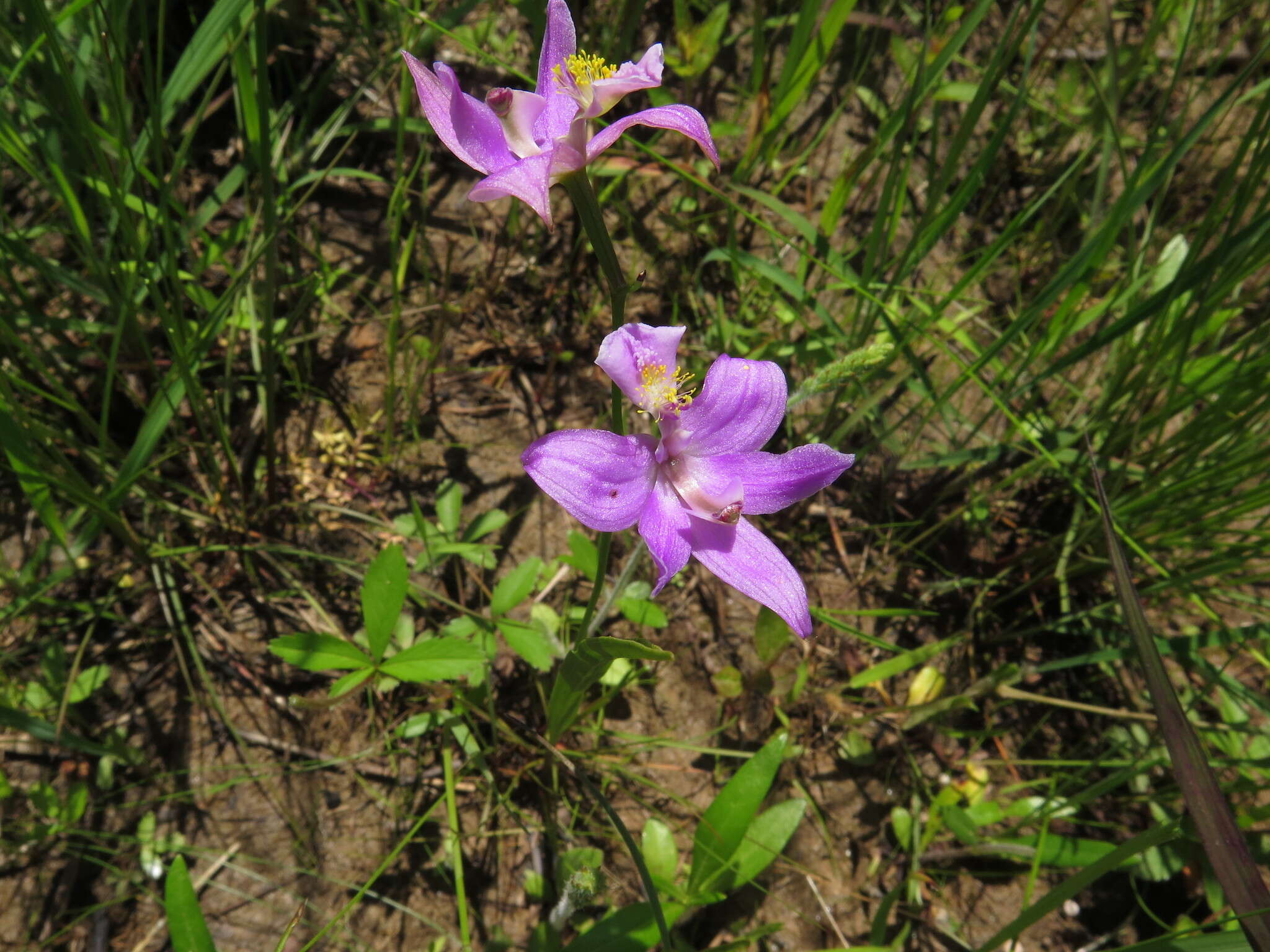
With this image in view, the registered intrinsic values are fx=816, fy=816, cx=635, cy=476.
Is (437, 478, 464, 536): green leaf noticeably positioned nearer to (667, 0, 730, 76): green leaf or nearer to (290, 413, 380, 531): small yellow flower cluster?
(290, 413, 380, 531): small yellow flower cluster

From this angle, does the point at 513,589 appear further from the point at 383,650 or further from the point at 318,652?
the point at 318,652

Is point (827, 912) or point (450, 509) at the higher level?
point (450, 509)

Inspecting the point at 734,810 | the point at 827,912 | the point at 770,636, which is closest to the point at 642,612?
the point at 770,636

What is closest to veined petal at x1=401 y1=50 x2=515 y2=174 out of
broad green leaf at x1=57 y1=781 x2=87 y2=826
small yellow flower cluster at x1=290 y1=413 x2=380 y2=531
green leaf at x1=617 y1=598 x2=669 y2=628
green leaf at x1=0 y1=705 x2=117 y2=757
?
green leaf at x1=617 y1=598 x2=669 y2=628

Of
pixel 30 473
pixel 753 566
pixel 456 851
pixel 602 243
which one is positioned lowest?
pixel 456 851

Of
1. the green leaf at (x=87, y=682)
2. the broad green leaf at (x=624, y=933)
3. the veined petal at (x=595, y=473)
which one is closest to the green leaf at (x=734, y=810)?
the broad green leaf at (x=624, y=933)

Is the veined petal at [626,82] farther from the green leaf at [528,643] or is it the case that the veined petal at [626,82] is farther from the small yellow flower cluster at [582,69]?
the green leaf at [528,643]
